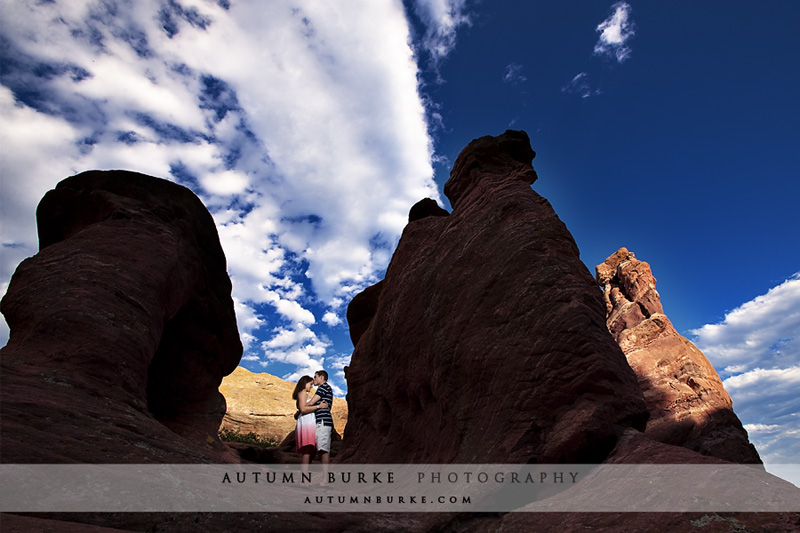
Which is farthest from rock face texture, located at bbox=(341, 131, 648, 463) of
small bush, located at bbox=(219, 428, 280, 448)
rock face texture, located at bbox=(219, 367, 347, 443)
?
rock face texture, located at bbox=(219, 367, 347, 443)

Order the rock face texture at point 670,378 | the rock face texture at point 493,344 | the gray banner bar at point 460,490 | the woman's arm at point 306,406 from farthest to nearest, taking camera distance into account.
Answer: the rock face texture at point 670,378 → the woman's arm at point 306,406 → the rock face texture at point 493,344 → the gray banner bar at point 460,490

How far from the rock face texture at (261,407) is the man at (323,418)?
2492 cm

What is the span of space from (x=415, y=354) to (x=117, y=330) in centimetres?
646

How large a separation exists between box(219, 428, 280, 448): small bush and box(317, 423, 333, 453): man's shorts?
23456 mm

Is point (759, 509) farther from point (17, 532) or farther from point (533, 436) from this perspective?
point (17, 532)

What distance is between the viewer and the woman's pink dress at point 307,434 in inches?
354

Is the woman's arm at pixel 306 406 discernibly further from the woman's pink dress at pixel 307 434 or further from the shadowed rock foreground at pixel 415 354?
the shadowed rock foreground at pixel 415 354

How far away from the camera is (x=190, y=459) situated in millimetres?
6348

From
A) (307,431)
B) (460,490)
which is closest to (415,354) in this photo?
(307,431)

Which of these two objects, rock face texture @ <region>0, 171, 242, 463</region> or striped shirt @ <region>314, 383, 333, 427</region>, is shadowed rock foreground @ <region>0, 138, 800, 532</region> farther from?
striped shirt @ <region>314, 383, 333, 427</region>

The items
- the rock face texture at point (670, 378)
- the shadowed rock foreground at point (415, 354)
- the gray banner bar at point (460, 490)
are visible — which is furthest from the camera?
the rock face texture at point (670, 378)

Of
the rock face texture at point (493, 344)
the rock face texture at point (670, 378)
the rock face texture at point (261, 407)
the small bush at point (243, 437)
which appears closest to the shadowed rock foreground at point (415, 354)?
the rock face texture at point (493, 344)

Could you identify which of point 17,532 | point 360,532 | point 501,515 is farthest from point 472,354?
point 17,532

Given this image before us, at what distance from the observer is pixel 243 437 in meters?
31.3
